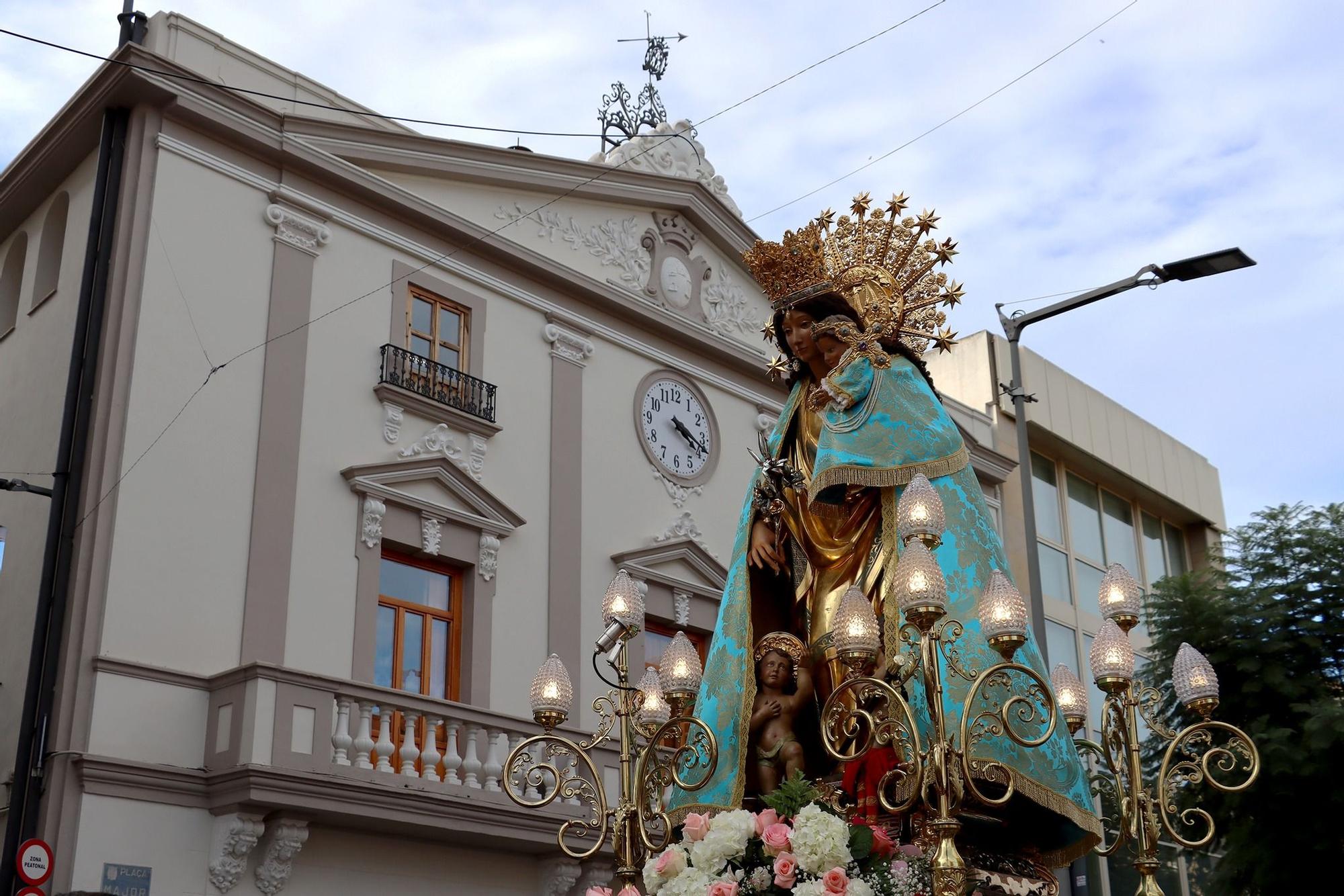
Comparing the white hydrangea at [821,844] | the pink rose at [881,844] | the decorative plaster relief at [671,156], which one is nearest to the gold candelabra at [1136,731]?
the pink rose at [881,844]

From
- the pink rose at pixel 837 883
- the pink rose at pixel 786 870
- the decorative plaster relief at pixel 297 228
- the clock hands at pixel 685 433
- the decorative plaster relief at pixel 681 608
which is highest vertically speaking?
the decorative plaster relief at pixel 297 228

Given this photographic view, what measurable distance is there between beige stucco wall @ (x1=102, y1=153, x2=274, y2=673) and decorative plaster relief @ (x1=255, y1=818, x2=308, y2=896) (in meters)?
1.44

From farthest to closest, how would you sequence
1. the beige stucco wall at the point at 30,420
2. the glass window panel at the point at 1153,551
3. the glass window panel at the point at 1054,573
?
the glass window panel at the point at 1153,551, the glass window panel at the point at 1054,573, the beige stucco wall at the point at 30,420

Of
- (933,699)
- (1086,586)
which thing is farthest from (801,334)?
(1086,586)

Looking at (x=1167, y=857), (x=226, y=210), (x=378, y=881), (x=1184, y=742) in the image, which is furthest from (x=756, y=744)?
(x=1167, y=857)

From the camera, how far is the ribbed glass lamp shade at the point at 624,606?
703 centimetres

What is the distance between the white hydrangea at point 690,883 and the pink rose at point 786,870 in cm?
30

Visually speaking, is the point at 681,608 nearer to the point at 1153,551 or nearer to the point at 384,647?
the point at 384,647

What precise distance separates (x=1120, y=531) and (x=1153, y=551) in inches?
44.1

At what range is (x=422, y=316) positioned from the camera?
1530 centimetres

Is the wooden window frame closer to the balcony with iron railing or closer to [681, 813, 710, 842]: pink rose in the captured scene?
the balcony with iron railing

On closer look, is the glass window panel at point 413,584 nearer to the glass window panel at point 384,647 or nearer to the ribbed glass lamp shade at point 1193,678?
the glass window panel at point 384,647

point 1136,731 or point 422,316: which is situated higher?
point 422,316

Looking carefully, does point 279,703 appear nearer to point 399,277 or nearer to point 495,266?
→ point 399,277
